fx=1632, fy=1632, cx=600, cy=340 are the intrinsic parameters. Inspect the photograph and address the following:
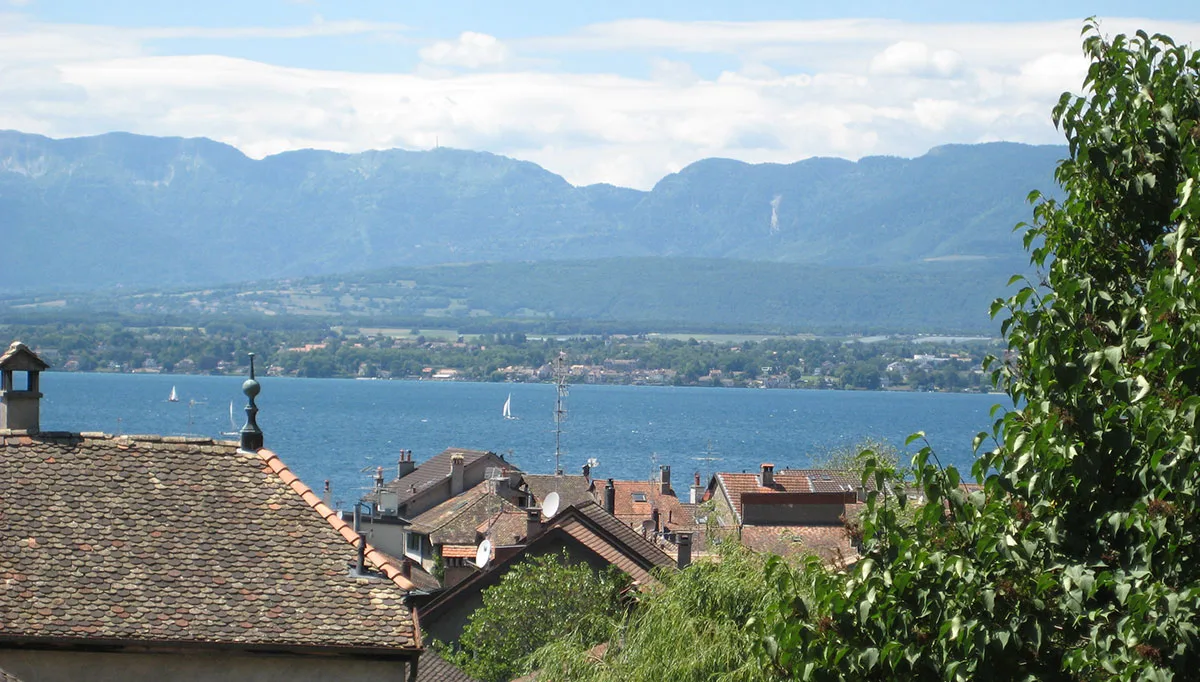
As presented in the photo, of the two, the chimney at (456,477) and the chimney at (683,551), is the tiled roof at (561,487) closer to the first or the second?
the chimney at (456,477)

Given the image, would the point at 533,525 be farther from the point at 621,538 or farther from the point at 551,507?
the point at 621,538

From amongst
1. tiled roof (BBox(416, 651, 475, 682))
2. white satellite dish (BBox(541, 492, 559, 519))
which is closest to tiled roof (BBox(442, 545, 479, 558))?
white satellite dish (BBox(541, 492, 559, 519))

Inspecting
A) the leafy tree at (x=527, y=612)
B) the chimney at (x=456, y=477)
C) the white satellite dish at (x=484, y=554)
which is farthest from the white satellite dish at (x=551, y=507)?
the chimney at (x=456, y=477)

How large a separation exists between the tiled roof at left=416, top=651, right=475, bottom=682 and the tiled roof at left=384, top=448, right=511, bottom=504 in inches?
1310

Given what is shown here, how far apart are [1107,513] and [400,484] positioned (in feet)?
207

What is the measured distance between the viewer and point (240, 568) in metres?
15.6

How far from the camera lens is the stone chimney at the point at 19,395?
17.2 m

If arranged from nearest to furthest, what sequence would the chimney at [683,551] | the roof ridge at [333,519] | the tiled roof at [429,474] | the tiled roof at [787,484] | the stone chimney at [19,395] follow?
1. the roof ridge at [333,519]
2. the stone chimney at [19,395]
3. the chimney at [683,551]
4. the tiled roof at [787,484]
5. the tiled roof at [429,474]

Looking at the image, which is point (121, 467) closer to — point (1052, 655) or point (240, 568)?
point (240, 568)

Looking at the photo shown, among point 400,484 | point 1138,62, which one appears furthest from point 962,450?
point 1138,62

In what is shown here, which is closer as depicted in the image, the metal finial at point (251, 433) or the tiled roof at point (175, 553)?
the tiled roof at point (175, 553)

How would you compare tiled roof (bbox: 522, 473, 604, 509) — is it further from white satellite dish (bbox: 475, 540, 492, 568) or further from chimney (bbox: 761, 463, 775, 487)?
white satellite dish (bbox: 475, 540, 492, 568)

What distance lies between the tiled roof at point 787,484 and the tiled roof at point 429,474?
13492mm

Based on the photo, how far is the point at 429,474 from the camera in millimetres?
72250
